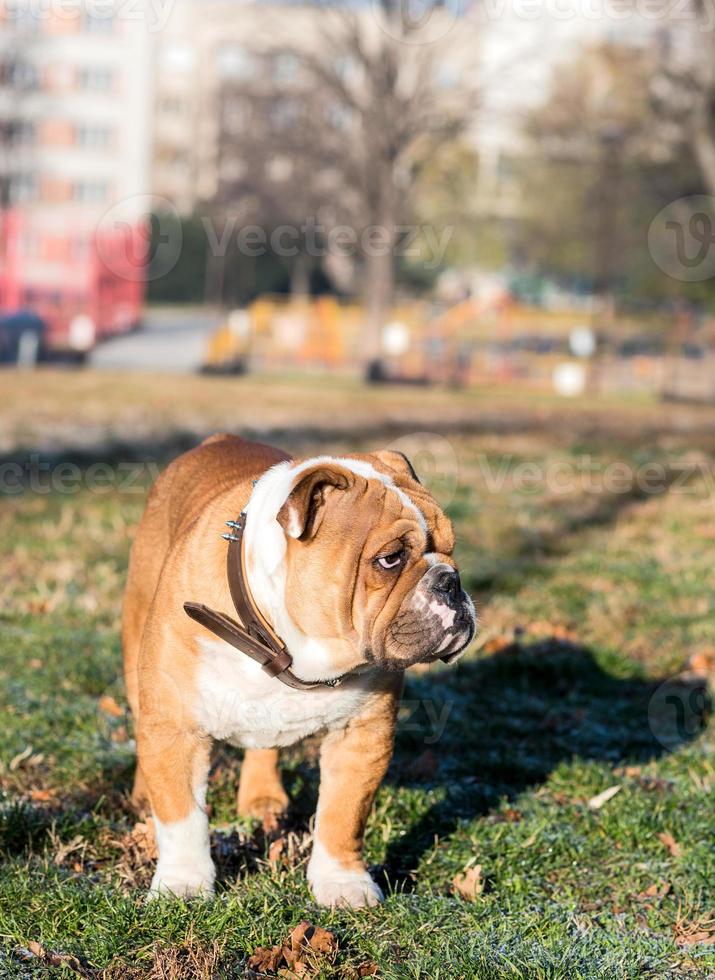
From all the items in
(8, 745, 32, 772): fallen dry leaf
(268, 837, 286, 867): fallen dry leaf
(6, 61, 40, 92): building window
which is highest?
(6, 61, 40, 92): building window

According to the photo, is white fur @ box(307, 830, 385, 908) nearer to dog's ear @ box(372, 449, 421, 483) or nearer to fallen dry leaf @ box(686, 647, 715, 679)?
dog's ear @ box(372, 449, 421, 483)

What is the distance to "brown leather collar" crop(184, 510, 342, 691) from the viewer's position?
306 centimetres

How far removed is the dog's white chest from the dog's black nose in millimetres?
367

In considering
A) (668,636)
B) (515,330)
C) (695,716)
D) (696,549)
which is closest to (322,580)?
(695,716)

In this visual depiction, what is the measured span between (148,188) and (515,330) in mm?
40807

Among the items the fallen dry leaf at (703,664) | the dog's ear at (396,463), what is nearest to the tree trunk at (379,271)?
the fallen dry leaf at (703,664)

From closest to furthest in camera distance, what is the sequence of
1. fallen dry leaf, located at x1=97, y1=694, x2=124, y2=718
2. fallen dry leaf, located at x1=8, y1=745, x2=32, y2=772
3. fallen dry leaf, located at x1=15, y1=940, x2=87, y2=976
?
1. fallen dry leaf, located at x1=15, y1=940, x2=87, y2=976
2. fallen dry leaf, located at x1=8, y1=745, x2=32, y2=772
3. fallen dry leaf, located at x1=97, y1=694, x2=124, y2=718

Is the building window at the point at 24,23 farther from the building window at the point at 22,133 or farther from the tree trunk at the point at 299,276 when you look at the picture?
the tree trunk at the point at 299,276

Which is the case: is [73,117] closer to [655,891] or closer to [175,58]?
[175,58]

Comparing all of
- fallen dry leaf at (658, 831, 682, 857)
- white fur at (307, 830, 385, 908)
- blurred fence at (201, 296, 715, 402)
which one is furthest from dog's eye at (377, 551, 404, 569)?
blurred fence at (201, 296, 715, 402)

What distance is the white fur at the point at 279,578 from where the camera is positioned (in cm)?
304

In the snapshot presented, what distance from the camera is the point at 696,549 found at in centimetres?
804

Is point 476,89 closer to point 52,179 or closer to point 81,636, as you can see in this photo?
point 81,636

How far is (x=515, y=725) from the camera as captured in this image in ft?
15.9
